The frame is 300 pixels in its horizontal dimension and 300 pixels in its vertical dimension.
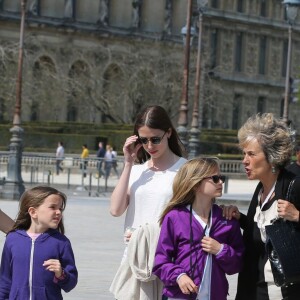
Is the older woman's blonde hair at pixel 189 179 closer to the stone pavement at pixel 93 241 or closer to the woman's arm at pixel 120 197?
the woman's arm at pixel 120 197

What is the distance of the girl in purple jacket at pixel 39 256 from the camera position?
7449 mm

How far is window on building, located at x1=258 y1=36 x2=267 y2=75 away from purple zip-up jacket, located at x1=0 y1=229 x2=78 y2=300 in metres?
102

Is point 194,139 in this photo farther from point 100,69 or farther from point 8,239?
point 100,69

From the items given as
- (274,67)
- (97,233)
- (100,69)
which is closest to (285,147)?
(97,233)

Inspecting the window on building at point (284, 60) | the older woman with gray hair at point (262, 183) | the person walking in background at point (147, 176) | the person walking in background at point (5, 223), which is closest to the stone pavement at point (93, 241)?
the person walking in background at point (147, 176)

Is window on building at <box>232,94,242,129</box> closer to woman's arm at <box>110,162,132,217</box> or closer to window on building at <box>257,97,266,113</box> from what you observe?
window on building at <box>257,97,266,113</box>

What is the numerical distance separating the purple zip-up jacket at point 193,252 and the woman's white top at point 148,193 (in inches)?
22.2

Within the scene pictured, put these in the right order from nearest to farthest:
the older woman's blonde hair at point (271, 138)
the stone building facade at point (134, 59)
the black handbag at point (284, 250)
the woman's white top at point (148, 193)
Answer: the black handbag at point (284, 250) < the older woman's blonde hair at point (271, 138) < the woman's white top at point (148, 193) < the stone building facade at point (134, 59)

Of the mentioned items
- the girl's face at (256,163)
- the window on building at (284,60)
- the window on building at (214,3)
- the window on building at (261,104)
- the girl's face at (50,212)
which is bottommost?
the window on building at (261,104)

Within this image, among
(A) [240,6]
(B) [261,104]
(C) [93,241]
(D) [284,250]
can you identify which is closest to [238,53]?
(A) [240,6]

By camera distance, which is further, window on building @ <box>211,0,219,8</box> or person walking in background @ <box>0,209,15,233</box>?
window on building @ <box>211,0,219,8</box>

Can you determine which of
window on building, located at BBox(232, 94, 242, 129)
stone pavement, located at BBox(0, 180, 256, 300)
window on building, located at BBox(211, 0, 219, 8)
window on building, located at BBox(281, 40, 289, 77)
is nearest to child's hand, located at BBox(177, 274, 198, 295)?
stone pavement, located at BBox(0, 180, 256, 300)

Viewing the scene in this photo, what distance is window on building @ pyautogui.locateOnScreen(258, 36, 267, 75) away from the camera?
109 meters

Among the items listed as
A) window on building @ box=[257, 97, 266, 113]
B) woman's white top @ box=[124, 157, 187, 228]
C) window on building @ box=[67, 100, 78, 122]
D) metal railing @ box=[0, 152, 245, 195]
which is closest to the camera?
woman's white top @ box=[124, 157, 187, 228]
